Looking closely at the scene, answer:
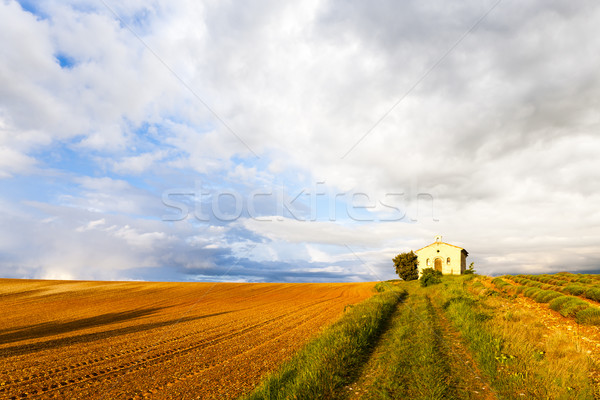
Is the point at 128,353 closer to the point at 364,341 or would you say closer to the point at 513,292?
the point at 364,341

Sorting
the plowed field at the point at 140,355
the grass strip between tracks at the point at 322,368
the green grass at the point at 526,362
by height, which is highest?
the green grass at the point at 526,362

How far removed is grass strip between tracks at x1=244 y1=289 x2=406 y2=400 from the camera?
21.5ft

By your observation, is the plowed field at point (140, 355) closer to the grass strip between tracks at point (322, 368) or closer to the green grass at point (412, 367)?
the grass strip between tracks at point (322, 368)

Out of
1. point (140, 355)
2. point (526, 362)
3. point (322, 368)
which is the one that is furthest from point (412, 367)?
point (140, 355)

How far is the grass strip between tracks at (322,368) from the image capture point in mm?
6551

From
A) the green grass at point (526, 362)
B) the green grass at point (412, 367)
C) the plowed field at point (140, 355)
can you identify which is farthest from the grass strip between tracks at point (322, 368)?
the green grass at point (526, 362)

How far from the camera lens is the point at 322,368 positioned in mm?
7629

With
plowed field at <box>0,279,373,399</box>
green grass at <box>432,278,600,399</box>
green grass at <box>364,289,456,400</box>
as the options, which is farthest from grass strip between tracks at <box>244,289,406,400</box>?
green grass at <box>432,278,600,399</box>

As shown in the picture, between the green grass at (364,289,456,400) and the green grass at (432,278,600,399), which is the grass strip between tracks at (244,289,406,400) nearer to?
the green grass at (364,289,456,400)

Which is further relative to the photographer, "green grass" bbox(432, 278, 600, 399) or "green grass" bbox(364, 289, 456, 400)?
"green grass" bbox(432, 278, 600, 399)

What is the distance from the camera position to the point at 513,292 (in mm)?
31109

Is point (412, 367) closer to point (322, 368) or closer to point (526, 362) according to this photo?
point (322, 368)

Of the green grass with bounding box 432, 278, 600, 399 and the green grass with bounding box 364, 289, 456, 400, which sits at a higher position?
the green grass with bounding box 432, 278, 600, 399

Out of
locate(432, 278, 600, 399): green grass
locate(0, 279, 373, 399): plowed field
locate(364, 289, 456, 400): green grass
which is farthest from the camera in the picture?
locate(0, 279, 373, 399): plowed field
